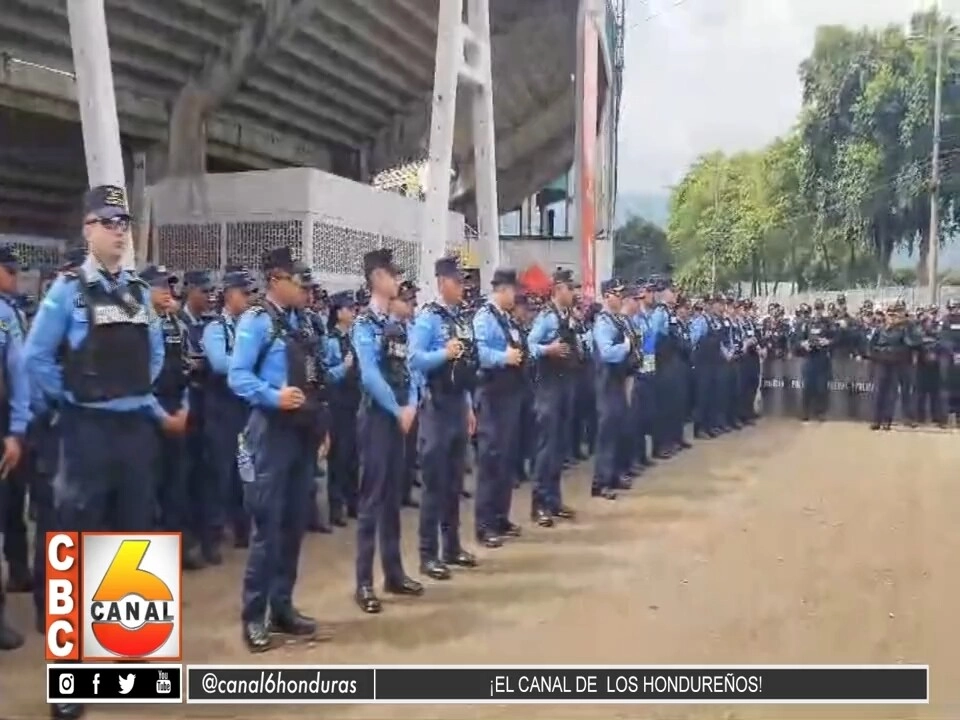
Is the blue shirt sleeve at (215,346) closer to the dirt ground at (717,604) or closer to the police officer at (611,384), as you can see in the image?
the dirt ground at (717,604)

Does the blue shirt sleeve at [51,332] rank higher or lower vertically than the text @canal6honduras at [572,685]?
higher

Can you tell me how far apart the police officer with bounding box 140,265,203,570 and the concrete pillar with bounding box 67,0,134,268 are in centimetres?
30

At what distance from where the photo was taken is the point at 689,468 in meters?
4.98

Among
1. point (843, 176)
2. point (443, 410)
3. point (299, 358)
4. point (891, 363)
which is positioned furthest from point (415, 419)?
point (843, 176)

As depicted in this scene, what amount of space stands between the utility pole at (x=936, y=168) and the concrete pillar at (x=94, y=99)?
207 centimetres

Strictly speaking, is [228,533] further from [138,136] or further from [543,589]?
[138,136]

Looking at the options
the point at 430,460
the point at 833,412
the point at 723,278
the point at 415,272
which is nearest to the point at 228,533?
the point at 430,460

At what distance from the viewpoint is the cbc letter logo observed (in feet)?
9.07

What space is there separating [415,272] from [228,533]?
111 cm

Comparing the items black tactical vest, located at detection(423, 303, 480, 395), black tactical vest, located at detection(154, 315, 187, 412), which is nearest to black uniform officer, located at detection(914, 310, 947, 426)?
black tactical vest, located at detection(423, 303, 480, 395)

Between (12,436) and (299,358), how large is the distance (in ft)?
2.66

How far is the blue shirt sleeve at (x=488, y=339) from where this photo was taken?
459 cm

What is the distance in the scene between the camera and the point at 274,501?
330 cm

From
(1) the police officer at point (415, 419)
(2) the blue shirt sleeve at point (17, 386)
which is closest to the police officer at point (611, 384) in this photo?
(1) the police officer at point (415, 419)
